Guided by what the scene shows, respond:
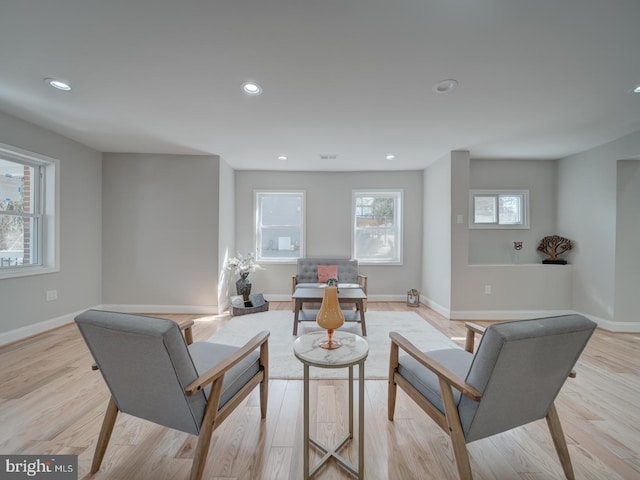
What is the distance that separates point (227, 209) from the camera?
4.57 m

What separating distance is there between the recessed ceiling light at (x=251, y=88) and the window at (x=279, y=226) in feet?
9.02

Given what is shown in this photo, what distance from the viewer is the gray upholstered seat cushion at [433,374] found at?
1.38 m

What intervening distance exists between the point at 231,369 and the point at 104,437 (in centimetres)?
68

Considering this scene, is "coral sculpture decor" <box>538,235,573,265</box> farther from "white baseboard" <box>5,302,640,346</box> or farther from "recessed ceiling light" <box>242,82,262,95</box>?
"recessed ceiling light" <box>242,82,262,95</box>

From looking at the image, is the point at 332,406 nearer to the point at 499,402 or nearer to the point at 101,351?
the point at 499,402

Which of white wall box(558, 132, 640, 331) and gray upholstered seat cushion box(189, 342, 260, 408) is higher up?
white wall box(558, 132, 640, 331)

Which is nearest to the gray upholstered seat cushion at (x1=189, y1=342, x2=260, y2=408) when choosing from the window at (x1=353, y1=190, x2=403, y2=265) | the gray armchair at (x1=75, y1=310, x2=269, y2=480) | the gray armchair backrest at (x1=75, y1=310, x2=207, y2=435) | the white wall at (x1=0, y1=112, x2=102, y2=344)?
the gray armchair at (x1=75, y1=310, x2=269, y2=480)

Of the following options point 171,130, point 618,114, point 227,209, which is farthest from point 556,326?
point 227,209

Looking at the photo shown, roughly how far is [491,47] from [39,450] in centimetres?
370

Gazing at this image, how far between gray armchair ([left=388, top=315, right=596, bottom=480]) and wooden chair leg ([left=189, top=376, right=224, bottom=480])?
1.07 m

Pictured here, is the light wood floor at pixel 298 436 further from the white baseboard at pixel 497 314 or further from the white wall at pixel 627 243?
the white wall at pixel 627 243

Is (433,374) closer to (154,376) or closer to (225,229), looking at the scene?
(154,376)

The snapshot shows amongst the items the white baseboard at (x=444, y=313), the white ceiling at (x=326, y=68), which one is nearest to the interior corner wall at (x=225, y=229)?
the white baseboard at (x=444, y=313)

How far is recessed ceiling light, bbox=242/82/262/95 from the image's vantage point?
2170mm
